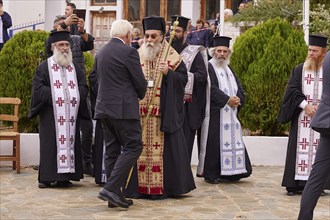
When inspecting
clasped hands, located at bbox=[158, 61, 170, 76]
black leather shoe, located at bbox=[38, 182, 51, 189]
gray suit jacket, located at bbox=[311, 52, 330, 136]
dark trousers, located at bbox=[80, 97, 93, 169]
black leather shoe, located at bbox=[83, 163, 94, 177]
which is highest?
clasped hands, located at bbox=[158, 61, 170, 76]

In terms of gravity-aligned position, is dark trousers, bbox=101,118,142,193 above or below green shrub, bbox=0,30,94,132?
below

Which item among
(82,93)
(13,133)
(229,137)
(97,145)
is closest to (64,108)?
(82,93)

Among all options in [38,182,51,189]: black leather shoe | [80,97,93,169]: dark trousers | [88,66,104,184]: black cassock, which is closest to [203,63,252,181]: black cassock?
[88,66,104,184]: black cassock

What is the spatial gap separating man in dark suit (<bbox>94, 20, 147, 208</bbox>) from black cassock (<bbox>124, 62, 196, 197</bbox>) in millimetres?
746

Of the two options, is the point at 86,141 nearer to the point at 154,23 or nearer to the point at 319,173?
the point at 154,23

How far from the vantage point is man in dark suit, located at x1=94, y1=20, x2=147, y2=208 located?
988cm

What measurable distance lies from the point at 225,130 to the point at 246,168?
0.60 metres

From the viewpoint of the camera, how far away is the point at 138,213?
983 centimetres

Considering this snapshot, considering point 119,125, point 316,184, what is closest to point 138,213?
point 119,125

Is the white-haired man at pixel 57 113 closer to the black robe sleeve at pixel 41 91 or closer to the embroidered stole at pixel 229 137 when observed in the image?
the black robe sleeve at pixel 41 91

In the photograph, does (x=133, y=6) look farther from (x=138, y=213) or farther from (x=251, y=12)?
(x=138, y=213)

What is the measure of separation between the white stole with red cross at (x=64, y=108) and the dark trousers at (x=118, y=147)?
1.56 m

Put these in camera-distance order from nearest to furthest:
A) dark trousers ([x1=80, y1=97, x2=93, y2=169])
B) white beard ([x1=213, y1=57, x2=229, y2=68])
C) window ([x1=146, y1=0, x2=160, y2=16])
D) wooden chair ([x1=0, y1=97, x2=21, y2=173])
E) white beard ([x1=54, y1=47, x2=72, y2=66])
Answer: white beard ([x1=54, y1=47, x2=72, y2=66]) < white beard ([x1=213, y1=57, x2=229, y2=68]) < dark trousers ([x1=80, y1=97, x2=93, y2=169]) < wooden chair ([x1=0, y1=97, x2=21, y2=173]) < window ([x1=146, y1=0, x2=160, y2=16])

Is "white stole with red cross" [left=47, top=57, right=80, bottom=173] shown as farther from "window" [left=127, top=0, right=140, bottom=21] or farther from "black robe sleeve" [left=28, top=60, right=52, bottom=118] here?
"window" [left=127, top=0, right=140, bottom=21]
